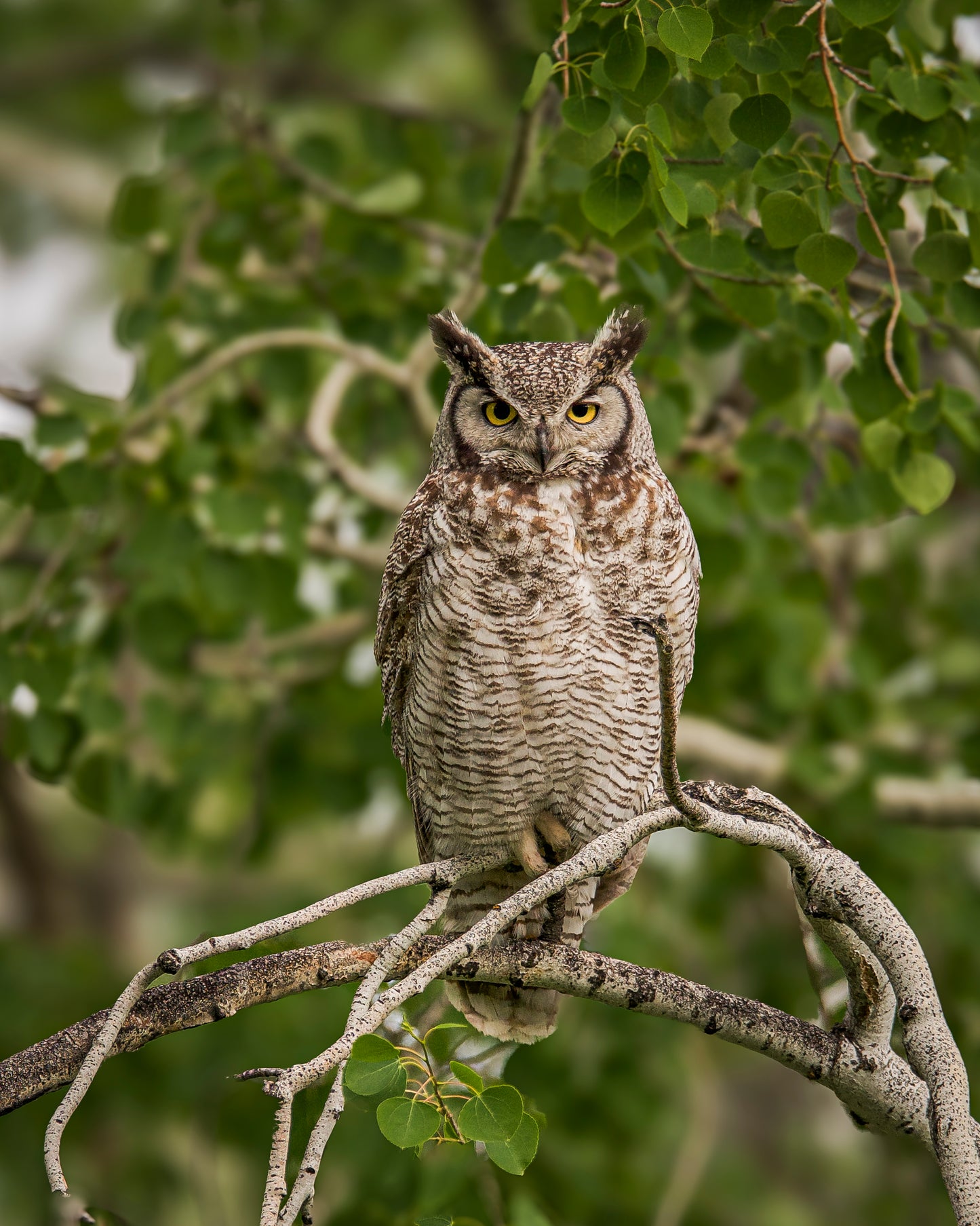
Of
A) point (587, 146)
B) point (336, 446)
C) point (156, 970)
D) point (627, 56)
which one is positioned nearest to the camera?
point (156, 970)

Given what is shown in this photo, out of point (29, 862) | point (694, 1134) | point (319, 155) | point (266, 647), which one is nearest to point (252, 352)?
point (319, 155)

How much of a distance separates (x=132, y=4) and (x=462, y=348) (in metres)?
6.83

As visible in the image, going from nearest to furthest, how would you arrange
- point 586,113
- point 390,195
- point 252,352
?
1. point 586,113
2. point 252,352
3. point 390,195

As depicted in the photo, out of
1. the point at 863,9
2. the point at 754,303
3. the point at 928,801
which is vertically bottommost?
the point at 928,801

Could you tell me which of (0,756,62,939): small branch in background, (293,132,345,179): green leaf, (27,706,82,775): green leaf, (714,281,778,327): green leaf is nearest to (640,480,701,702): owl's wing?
(714,281,778,327): green leaf

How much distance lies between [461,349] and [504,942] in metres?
1.14

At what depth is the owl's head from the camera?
2.16 meters

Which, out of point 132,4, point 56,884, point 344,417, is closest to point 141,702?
point 344,417

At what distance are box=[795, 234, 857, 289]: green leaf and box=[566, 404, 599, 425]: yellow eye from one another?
0.48 meters

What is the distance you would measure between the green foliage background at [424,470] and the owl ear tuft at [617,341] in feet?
0.40

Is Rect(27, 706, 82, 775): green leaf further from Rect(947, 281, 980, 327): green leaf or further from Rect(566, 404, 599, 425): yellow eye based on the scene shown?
Rect(947, 281, 980, 327): green leaf

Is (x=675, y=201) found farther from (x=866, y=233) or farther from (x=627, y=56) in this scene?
(x=866, y=233)

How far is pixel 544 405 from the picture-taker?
2.15 m

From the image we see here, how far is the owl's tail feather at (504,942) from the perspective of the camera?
250cm
